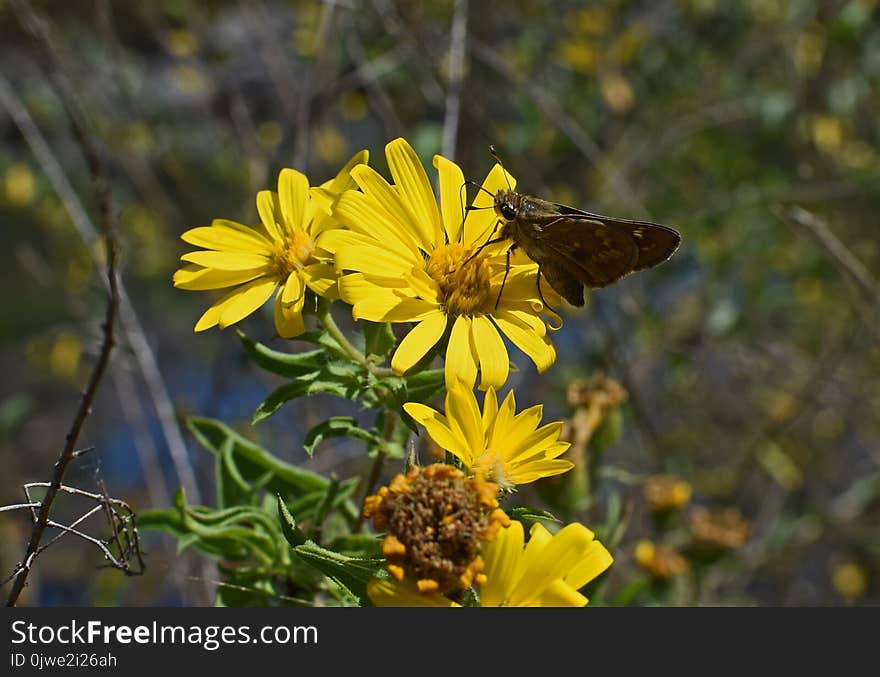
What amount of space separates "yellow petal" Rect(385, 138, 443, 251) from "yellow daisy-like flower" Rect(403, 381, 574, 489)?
0.31 meters

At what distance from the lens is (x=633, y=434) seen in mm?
3889

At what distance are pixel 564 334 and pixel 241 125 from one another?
1.93 meters

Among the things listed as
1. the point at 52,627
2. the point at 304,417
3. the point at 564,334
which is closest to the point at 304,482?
the point at 52,627

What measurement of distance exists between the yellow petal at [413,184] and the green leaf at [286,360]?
0.25m

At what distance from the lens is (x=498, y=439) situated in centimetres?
119

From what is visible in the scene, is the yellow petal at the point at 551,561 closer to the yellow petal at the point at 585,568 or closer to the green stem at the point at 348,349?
the yellow petal at the point at 585,568

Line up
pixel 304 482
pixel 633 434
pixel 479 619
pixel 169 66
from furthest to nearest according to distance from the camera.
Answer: pixel 169 66, pixel 633 434, pixel 304 482, pixel 479 619

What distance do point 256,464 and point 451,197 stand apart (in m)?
0.58

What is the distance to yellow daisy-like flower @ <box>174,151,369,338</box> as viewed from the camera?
1.26 meters

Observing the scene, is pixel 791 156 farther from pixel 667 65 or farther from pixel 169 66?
pixel 169 66

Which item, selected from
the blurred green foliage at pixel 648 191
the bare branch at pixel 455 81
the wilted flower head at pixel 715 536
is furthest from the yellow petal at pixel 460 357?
the wilted flower head at pixel 715 536

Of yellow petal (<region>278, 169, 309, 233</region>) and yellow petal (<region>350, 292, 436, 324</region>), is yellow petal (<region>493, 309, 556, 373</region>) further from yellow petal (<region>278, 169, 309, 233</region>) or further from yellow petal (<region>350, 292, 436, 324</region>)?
yellow petal (<region>278, 169, 309, 233</region>)

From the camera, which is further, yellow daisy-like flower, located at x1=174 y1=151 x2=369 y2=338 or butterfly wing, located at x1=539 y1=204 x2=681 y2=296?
butterfly wing, located at x1=539 y1=204 x2=681 y2=296

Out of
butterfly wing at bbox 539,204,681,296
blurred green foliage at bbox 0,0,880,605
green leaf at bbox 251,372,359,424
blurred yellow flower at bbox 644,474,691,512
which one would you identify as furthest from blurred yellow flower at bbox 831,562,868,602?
green leaf at bbox 251,372,359,424
